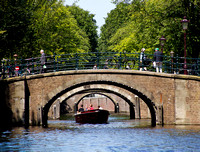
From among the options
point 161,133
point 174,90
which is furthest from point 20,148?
point 174,90

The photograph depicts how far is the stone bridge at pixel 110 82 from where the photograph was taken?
21219 mm

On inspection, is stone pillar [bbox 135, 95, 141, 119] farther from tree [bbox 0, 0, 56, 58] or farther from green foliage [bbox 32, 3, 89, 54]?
tree [bbox 0, 0, 56, 58]

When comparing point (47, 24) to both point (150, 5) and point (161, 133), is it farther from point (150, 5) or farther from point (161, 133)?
point (161, 133)

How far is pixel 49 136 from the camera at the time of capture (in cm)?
1764

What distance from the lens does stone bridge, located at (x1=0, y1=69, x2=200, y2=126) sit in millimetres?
21219

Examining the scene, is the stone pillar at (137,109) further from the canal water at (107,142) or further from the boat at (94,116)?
the canal water at (107,142)

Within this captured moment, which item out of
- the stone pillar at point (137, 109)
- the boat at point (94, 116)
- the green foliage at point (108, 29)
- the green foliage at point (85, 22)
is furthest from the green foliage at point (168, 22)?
the green foliage at point (85, 22)

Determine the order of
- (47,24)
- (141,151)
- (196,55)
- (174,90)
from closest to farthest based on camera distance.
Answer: (141,151) < (174,90) < (196,55) < (47,24)

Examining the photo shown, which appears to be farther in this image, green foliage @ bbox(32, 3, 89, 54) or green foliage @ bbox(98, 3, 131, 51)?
green foliage @ bbox(98, 3, 131, 51)

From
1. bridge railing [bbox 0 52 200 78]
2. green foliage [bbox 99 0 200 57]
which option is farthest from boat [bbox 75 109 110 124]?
green foliage [bbox 99 0 200 57]

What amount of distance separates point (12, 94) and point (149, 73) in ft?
21.9

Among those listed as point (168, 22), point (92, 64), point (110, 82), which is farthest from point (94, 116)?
point (92, 64)

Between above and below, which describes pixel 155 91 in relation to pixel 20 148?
above

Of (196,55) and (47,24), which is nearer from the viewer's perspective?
(196,55)
